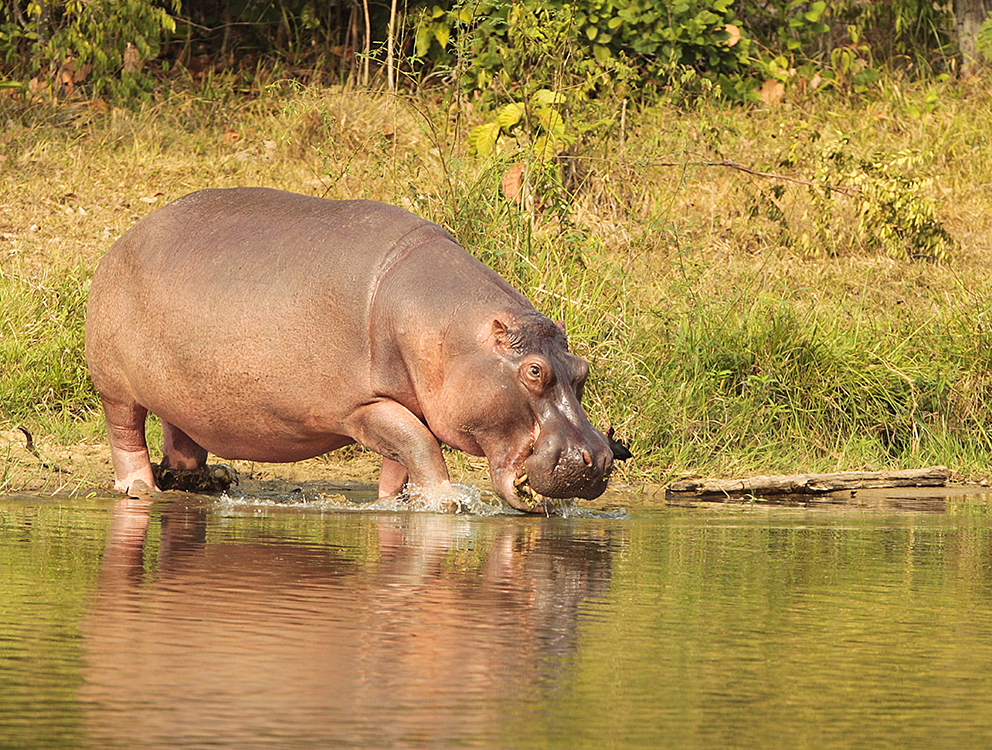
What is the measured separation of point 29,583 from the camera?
400 cm

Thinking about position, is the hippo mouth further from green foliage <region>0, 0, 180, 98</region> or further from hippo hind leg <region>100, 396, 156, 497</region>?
green foliage <region>0, 0, 180, 98</region>

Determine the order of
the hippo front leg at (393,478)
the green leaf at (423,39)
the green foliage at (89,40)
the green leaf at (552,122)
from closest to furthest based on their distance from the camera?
the hippo front leg at (393,478), the green leaf at (552,122), the green foliage at (89,40), the green leaf at (423,39)

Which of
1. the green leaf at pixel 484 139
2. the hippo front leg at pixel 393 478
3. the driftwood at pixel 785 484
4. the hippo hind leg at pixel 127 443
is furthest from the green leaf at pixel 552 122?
the hippo front leg at pixel 393 478

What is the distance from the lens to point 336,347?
616 centimetres

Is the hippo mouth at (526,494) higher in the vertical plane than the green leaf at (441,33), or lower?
lower

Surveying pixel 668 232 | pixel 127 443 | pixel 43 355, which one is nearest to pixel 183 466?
pixel 127 443

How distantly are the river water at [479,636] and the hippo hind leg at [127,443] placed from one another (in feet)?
4.20

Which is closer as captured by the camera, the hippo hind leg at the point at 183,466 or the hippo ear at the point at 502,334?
the hippo ear at the point at 502,334

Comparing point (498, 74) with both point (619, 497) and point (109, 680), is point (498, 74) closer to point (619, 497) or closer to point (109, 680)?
point (619, 497)

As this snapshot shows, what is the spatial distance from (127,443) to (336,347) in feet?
4.41

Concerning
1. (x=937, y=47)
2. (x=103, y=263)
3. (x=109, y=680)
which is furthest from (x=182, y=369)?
(x=937, y=47)

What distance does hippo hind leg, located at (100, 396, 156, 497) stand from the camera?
22.8 ft

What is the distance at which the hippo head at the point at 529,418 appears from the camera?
225 inches

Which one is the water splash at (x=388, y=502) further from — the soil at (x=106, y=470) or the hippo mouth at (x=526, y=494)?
the soil at (x=106, y=470)
